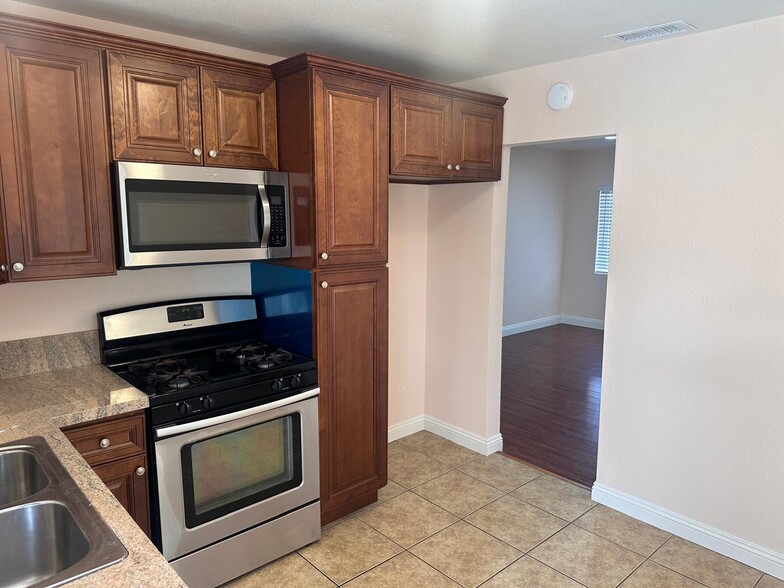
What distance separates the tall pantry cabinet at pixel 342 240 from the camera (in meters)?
2.62

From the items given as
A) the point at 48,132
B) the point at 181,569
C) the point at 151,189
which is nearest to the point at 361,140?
the point at 151,189

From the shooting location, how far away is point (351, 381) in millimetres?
2934

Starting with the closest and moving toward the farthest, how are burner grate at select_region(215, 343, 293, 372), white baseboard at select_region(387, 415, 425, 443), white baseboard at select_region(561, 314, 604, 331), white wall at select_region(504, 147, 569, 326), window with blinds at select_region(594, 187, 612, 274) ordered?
burner grate at select_region(215, 343, 293, 372) → white baseboard at select_region(387, 415, 425, 443) → white wall at select_region(504, 147, 569, 326) → window with blinds at select_region(594, 187, 612, 274) → white baseboard at select_region(561, 314, 604, 331)

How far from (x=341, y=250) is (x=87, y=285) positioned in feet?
3.88

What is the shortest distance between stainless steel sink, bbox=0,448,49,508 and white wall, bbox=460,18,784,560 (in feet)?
8.95

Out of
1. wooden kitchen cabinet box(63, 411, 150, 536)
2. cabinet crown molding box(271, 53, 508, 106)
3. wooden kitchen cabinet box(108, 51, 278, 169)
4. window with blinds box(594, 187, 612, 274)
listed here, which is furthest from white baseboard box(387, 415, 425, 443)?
window with blinds box(594, 187, 612, 274)

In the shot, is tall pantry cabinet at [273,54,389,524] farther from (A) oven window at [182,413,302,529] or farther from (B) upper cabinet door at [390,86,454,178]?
(A) oven window at [182,413,302,529]

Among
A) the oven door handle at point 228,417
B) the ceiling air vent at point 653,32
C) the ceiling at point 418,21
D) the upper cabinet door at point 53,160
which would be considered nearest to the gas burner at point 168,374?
the oven door handle at point 228,417

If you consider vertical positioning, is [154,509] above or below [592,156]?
below

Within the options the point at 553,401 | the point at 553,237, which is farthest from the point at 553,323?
the point at 553,401

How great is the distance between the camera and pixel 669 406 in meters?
2.92

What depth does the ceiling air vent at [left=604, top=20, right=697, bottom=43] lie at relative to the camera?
100.0 inches

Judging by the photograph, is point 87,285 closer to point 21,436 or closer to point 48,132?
point 48,132

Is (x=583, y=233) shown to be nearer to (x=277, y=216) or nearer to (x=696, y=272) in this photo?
(x=696, y=272)
